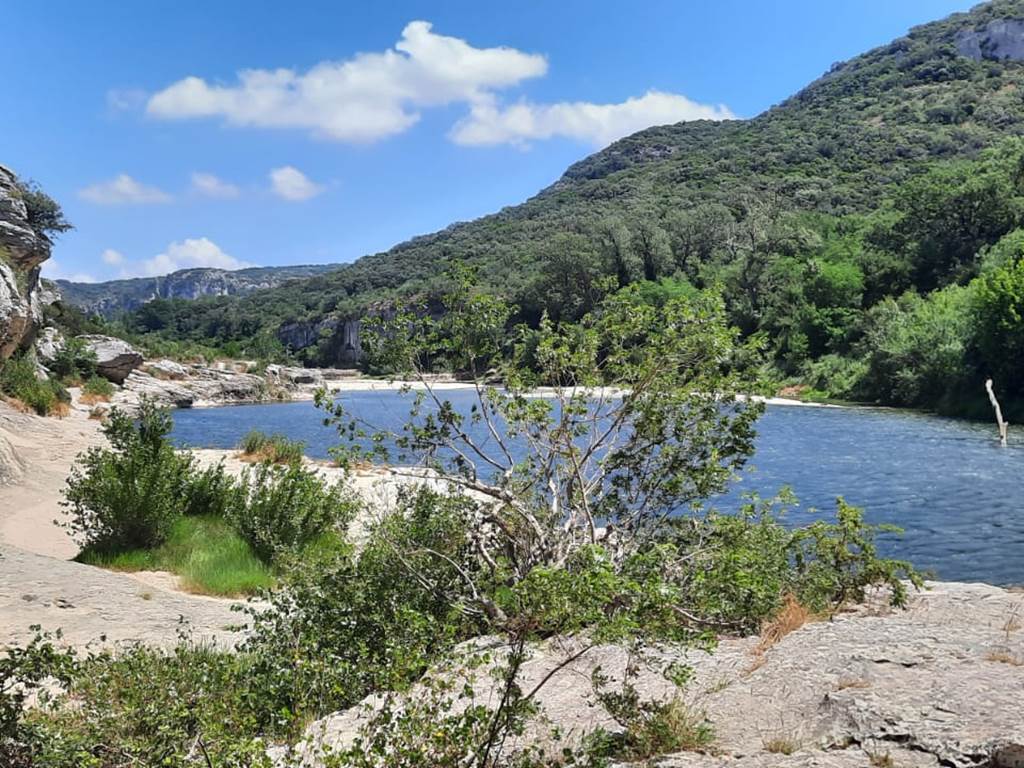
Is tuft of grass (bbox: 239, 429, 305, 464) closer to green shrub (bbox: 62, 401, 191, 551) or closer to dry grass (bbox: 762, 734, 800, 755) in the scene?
green shrub (bbox: 62, 401, 191, 551)

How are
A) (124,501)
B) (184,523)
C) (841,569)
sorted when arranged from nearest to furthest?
(841,569) → (124,501) → (184,523)

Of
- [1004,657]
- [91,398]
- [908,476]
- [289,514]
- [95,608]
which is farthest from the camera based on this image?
[91,398]

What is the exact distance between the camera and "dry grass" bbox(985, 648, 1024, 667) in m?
4.64

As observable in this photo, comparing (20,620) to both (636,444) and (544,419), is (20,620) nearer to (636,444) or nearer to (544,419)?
(544,419)

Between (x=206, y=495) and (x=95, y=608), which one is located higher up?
(x=206, y=495)

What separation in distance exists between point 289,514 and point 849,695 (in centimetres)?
794

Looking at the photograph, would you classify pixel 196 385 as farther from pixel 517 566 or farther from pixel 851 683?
pixel 851 683

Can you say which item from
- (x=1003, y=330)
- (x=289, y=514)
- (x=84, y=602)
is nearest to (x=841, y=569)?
(x=289, y=514)

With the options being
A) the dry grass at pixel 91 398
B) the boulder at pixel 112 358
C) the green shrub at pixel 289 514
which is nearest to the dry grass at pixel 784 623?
the green shrub at pixel 289 514

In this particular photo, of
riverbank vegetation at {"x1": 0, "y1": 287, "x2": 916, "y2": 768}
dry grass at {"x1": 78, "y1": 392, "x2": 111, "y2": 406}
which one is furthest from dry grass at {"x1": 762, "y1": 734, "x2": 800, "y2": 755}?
dry grass at {"x1": 78, "y1": 392, "x2": 111, "y2": 406}

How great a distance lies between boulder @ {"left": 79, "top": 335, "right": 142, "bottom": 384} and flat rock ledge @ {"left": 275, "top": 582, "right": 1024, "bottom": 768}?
45.3m

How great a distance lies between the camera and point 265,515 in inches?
408

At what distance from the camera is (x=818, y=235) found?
65.7m

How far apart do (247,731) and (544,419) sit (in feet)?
11.4
